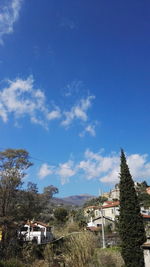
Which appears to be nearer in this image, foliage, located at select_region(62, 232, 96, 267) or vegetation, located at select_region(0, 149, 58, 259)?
foliage, located at select_region(62, 232, 96, 267)

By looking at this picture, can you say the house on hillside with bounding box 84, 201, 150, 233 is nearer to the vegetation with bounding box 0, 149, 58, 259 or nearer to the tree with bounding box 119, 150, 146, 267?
the vegetation with bounding box 0, 149, 58, 259

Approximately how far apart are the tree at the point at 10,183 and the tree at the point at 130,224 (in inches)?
419

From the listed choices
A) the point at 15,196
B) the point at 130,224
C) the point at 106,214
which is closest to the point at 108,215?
the point at 106,214

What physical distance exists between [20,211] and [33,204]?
2124 mm

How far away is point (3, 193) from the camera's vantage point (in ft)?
76.0

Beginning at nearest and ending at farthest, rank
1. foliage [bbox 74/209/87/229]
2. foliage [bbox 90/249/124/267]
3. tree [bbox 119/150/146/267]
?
1. foliage [bbox 90/249/124/267]
2. tree [bbox 119/150/146/267]
3. foliage [bbox 74/209/87/229]

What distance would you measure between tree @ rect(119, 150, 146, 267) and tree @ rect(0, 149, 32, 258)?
10.6 meters

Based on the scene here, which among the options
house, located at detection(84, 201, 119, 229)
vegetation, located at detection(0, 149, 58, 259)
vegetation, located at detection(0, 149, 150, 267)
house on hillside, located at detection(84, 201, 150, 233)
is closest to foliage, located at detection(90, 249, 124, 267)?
vegetation, located at detection(0, 149, 150, 267)

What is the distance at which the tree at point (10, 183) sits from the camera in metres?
21.6

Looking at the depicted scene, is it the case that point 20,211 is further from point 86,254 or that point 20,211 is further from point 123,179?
point 86,254

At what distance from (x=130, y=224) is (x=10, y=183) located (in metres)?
→ 13.4

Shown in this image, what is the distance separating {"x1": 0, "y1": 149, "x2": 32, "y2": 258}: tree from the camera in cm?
2164

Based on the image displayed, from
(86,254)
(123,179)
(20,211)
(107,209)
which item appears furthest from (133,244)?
(107,209)

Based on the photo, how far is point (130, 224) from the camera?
47.7 feet
